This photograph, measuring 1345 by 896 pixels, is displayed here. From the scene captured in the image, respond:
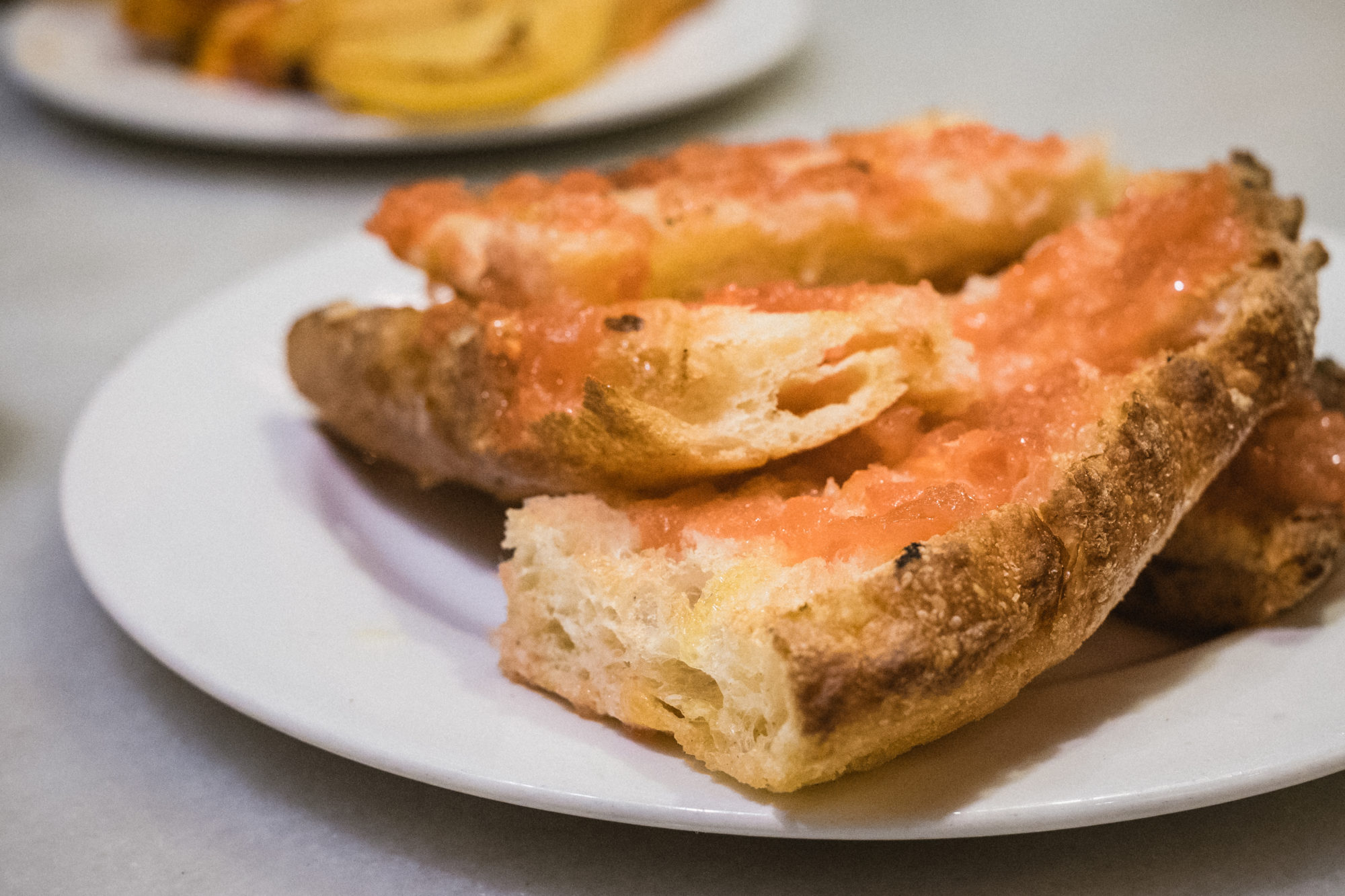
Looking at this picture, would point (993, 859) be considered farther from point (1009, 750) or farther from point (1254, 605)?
point (1254, 605)

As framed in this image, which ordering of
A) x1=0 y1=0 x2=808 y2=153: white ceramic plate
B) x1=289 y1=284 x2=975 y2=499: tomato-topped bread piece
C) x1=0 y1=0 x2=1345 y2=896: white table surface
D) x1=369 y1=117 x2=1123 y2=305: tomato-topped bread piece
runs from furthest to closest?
x1=0 y1=0 x2=808 y2=153: white ceramic plate, x1=369 y1=117 x2=1123 y2=305: tomato-topped bread piece, x1=289 y1=284 x2=975 y2=499: tomato-topped bread piece, x1=0 y1=0 x2=1345 y2=896: white table surface

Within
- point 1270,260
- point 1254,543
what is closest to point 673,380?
point 1254,543

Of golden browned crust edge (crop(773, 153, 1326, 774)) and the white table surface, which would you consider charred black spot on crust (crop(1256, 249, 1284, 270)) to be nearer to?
golden browned crust edge (crop(773, 153, 1326, 774))

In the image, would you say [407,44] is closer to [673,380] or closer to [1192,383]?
[673,380]

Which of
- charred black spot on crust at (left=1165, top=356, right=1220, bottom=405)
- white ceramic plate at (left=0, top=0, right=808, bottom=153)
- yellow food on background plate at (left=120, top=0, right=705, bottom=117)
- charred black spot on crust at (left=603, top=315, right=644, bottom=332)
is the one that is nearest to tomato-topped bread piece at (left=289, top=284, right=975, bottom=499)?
charred black spot on crust at (left=603, top=315, right=644, bottom=332)

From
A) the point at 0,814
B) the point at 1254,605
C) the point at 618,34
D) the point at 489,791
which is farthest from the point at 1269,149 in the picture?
the point at 0,814

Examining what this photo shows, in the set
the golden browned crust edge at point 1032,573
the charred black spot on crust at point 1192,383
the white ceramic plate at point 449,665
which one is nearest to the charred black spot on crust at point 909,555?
the golden browned crust edge at point 1032,573
